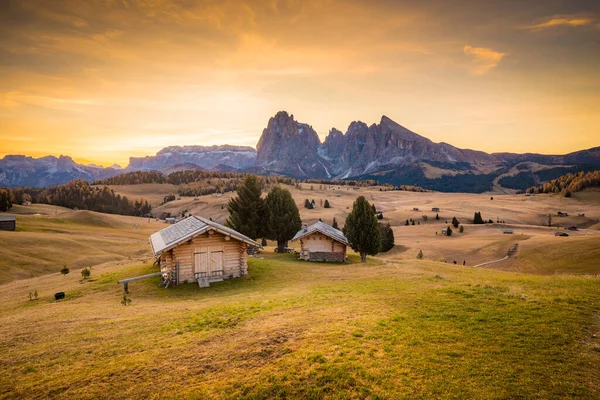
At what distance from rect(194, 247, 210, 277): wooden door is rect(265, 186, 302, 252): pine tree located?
73.5 ft

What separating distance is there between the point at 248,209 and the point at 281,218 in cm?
555

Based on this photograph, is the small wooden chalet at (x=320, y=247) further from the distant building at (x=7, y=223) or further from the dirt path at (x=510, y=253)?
the distant building at (x=7, y=223)

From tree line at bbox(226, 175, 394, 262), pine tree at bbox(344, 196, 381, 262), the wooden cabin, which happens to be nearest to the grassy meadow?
the wooden cabin

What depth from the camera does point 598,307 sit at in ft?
44.9

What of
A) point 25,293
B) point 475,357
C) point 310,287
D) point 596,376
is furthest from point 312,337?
point 25,293

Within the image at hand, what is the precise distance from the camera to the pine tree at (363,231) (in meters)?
43.2

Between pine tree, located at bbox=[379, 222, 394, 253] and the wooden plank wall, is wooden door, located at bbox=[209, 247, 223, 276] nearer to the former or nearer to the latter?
the wooden plank wall

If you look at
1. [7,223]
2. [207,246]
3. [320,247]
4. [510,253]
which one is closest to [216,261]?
[207,246]

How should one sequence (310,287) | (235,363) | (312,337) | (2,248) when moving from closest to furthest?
(235,363)
(312,337)
(310,287)
(2,248)

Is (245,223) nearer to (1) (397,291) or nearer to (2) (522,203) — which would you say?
(1) (397,291)

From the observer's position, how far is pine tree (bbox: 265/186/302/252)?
5038cm

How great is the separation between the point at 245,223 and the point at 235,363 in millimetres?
40171

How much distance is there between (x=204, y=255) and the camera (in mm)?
28172

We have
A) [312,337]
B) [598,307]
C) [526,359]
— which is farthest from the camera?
[598,307]
